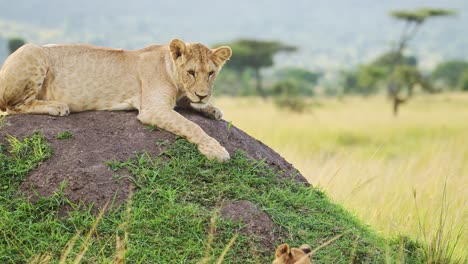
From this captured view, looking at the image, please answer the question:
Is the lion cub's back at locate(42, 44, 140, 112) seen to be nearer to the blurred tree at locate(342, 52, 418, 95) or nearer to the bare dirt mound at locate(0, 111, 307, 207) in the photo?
the bare dirt mound at locate(0, 111, 307, 207)

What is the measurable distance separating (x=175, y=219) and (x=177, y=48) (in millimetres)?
1547

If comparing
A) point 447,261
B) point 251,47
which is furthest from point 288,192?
point 251,47

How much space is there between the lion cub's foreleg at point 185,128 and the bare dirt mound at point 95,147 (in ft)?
0.24

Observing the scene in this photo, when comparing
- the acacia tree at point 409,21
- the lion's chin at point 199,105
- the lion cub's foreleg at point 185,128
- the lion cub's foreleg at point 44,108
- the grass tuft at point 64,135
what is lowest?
the acacia tree at point 409,21

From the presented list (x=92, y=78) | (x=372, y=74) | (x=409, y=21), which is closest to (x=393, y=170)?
(x=92, y=78)

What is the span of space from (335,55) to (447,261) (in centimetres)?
19287

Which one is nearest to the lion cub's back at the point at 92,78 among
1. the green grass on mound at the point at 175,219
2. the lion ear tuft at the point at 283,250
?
the green grass on mound at the point at 175,219

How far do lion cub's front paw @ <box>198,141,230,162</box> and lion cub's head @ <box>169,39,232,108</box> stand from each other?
420 millimetres

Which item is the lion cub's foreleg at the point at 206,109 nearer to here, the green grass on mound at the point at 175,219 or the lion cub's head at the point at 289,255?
the green grass on mound at the point at 175,219

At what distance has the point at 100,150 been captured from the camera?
520cm

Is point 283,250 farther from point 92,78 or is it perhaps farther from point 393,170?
point 393,170

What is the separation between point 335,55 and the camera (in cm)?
19500

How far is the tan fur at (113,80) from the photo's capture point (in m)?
5.53

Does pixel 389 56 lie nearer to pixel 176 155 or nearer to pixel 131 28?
pixel 176 155
